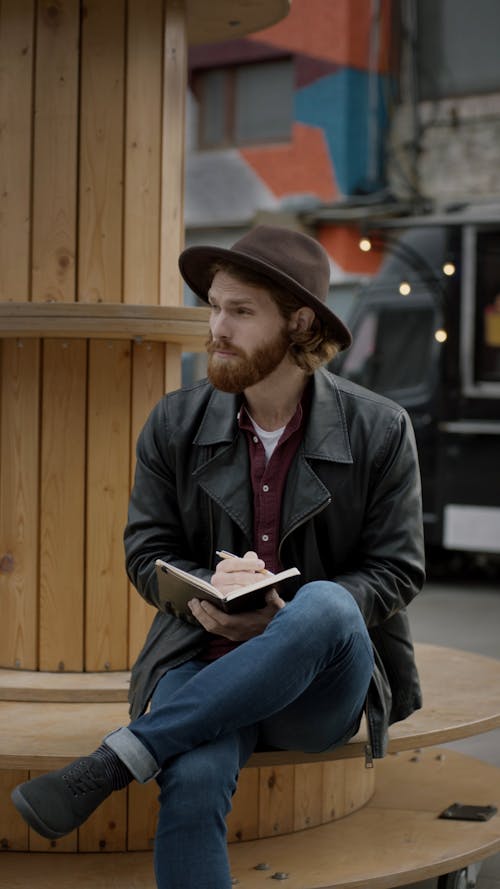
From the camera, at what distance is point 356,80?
16.7 metres

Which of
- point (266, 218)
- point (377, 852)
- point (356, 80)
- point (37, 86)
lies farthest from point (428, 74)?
point (377, 852)

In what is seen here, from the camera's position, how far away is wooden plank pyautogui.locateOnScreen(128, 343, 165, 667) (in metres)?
4.20

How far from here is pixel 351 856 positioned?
11.7ft

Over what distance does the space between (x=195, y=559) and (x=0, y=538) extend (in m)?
0.94

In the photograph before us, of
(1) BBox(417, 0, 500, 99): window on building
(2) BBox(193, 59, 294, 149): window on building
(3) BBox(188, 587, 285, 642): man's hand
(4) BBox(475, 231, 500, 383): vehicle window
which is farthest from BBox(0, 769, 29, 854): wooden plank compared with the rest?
(2) BBox(193, 59, 294, 149): window on building

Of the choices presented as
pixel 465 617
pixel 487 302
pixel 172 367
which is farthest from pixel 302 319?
pixel 487 302

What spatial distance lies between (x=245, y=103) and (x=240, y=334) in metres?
15.0

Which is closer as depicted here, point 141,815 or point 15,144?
point 141,815

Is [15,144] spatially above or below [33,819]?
above

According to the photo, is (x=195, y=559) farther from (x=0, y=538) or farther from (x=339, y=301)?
(x=339, y=301)

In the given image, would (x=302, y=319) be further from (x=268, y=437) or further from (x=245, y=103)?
(x=245, y=103)

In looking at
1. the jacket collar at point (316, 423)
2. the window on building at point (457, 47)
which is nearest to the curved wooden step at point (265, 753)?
the jacket collar at point (316, 423)

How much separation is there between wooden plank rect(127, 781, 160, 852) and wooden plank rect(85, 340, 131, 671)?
0.66m

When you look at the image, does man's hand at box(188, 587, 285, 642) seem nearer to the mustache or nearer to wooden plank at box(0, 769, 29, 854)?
the mustache
